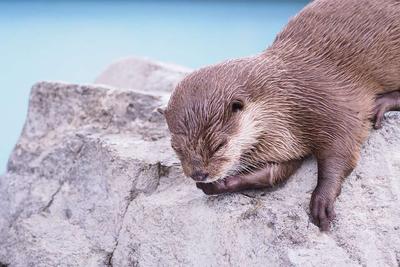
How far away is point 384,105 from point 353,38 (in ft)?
0.82

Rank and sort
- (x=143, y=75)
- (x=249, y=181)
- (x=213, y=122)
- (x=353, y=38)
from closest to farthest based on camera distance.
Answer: (x=213, y=122) → (x=249, y=181) → (x=353, y=38) → (x=143, y=75)

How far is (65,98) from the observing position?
107 inches

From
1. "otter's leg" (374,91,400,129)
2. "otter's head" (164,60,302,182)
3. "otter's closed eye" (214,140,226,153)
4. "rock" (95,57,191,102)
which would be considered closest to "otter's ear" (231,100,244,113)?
"otter's head" (164,60,302,182)

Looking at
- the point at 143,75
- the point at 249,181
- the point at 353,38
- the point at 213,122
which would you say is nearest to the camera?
the point at 213,122

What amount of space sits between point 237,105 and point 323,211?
0.40 m

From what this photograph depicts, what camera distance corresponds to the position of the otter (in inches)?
68.7

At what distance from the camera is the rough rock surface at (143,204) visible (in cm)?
178

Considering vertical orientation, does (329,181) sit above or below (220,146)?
below

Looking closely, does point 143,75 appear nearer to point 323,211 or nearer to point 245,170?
point 245,170

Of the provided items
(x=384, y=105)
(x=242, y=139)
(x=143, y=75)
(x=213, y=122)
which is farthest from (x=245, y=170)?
(x=143, y=75)

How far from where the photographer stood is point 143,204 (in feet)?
6.91

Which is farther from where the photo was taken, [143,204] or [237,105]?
[143,204]

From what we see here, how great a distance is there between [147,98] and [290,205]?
1.00 metres

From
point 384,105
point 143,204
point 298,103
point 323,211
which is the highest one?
point 298,103
